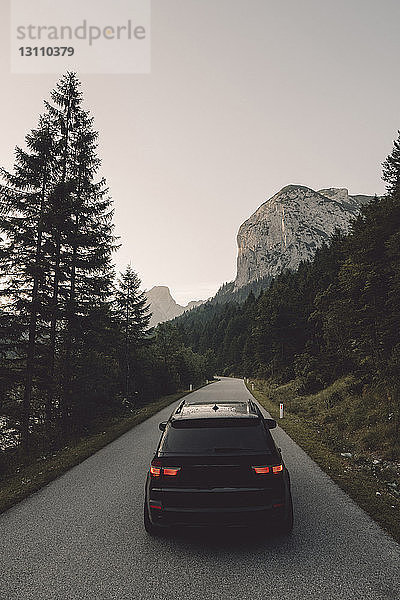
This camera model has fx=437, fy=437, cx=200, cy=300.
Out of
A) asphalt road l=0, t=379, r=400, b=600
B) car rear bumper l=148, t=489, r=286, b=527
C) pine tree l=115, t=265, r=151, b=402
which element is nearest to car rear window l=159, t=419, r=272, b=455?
car rear bumper l=148, t=489, r=286, b=527

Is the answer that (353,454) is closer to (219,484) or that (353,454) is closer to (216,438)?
(216,438)

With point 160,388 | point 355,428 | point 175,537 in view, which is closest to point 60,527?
point 175,537

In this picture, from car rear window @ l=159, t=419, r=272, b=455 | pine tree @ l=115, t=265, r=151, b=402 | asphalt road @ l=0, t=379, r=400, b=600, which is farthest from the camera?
pine tree @ l=115, t=265, r=151, b=402

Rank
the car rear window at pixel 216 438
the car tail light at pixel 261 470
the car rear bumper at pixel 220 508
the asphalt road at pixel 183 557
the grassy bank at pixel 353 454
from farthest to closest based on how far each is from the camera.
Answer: the grassy bank at pixel 353 454 → the car rear window at pixel 216 438 → the car tail light at pixel 261 470 → the car rear bumper at pixel 220 508 → the asphalt road at pixel 183 557

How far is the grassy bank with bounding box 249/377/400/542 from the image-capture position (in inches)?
270

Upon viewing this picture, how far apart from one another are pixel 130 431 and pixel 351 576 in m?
13.1

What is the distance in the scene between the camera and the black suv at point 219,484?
197 inches

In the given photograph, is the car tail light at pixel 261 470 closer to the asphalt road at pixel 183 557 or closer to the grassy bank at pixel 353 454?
the asphalt road at pixel 183 557

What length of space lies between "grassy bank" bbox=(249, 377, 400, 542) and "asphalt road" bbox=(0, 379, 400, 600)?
38 cm

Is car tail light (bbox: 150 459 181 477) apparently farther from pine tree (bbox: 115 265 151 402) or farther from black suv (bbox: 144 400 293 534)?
pine tree (bbox: 115 265 151 402)

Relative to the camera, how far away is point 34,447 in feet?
47.5

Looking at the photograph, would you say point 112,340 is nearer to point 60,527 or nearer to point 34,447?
point 34,447

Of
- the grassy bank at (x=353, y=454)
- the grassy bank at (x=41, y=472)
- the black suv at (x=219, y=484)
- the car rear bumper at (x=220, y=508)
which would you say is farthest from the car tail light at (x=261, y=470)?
the grassy bank at (x=41, y=472)

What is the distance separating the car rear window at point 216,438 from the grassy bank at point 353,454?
2058mm
